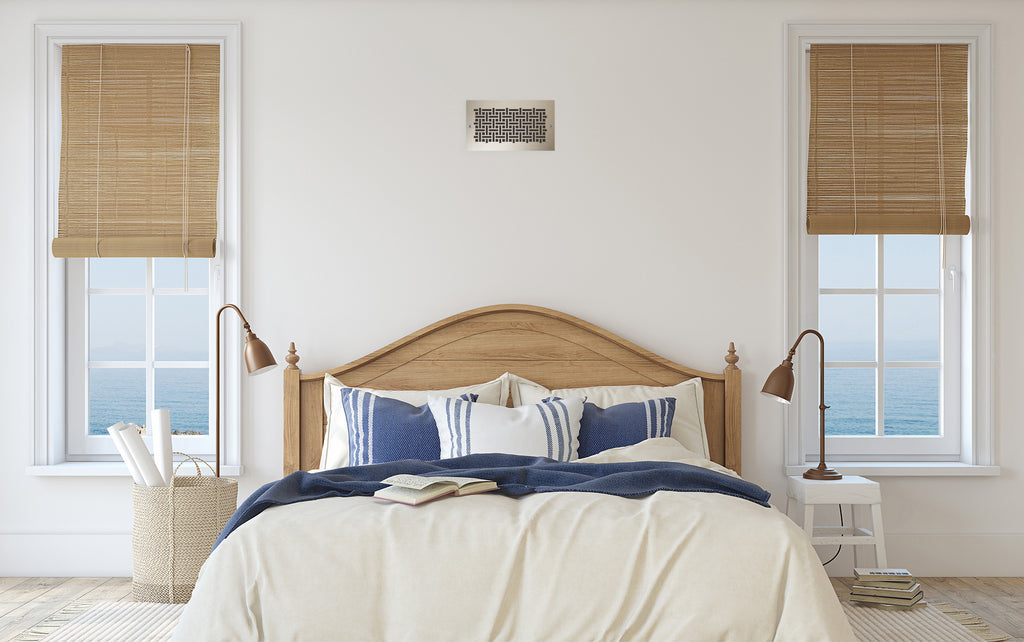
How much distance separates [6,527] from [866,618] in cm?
366

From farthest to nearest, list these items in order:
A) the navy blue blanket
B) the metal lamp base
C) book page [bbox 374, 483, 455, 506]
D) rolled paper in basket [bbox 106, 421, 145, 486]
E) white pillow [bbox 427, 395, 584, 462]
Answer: the metal lamp base, rolled paper in basket [bbox 106, 421, 145, 486], white pillow [bbox 427, 395, 584, 462], the navy blue blanket, book page [bbox 374, 483, 455, 506]

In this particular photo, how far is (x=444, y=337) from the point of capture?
139 inches

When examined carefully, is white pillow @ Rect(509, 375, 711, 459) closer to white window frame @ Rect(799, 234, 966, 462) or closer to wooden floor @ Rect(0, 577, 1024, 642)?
white window frame @ Rect(799, 234, 966, 462)

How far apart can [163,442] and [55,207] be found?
1.29 m

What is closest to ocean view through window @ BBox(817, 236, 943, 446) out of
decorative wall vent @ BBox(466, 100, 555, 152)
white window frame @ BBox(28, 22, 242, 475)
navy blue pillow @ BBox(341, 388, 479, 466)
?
decorative wall vent @ BBox(466, 100, 555, 152)

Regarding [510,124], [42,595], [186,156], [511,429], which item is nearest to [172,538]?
[42,595]

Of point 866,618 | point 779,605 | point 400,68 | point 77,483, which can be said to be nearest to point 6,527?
point 77,483

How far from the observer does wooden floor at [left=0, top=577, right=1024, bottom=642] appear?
2.95 metres

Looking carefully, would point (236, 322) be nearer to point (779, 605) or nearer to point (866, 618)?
point (779, 605)

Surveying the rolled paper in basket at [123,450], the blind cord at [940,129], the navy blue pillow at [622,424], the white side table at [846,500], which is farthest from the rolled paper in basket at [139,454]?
the blind cord at [940,129]

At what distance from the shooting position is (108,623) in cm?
289

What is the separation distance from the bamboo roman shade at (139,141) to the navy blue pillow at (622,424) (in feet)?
6.24

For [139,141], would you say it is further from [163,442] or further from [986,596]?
[986,596]

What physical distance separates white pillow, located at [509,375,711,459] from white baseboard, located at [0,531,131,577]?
191 cm
